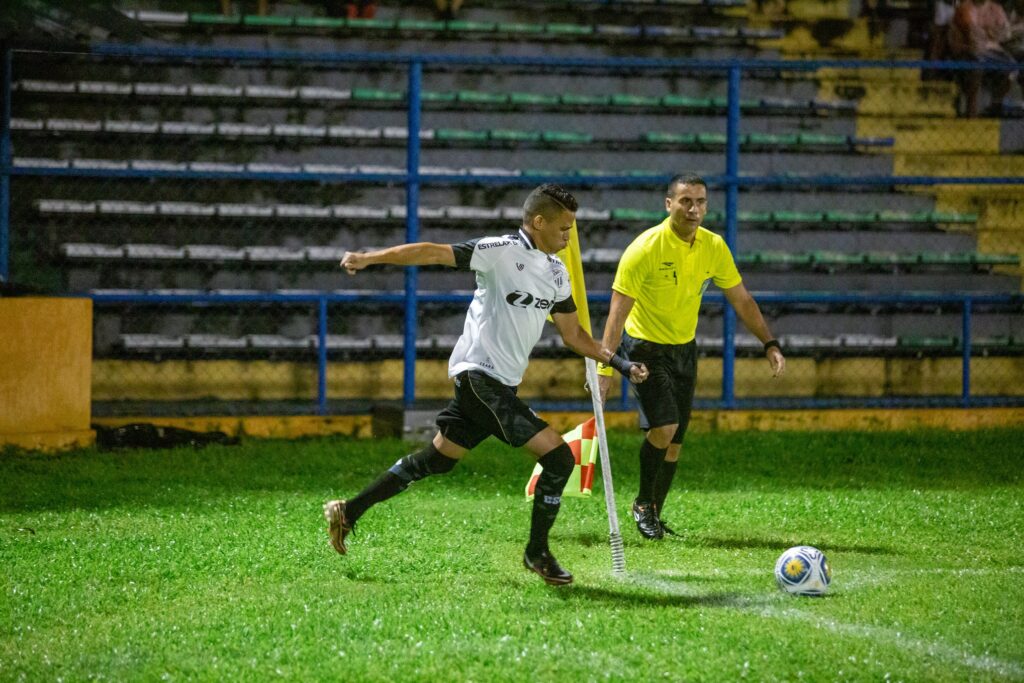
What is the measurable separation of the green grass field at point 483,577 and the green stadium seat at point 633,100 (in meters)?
5.94

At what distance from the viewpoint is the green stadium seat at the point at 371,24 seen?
1498 cm

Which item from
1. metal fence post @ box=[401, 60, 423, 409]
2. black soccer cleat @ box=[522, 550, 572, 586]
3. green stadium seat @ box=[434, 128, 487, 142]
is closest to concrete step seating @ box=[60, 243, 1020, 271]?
green stadium seat @ box=[434, 128, 487, 142]

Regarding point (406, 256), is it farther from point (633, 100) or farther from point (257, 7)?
point (257, 7)

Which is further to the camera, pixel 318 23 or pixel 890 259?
pixel 318 23

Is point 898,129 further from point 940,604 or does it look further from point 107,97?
point 940,604

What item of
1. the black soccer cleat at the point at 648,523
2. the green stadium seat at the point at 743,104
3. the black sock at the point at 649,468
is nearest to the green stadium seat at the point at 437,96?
the green stadium seat at the point at 743,104

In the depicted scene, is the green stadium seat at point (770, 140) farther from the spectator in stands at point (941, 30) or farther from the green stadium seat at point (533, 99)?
the spectator in stands at point (941, 30)

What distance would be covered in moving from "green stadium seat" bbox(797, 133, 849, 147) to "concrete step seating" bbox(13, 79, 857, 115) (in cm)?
53

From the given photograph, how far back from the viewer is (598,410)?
6.61 metres

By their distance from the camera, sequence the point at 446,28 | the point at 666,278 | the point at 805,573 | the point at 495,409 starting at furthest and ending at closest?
1. the point at 446,28
2. the point at 666,278
3. the point at 495,409
4. the point at 805,573

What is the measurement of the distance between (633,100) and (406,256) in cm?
939

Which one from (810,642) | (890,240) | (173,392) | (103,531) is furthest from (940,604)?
(890,240)

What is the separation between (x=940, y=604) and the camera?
18.7 feet

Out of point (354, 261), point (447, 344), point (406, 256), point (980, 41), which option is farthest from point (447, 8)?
point (354, 261)
